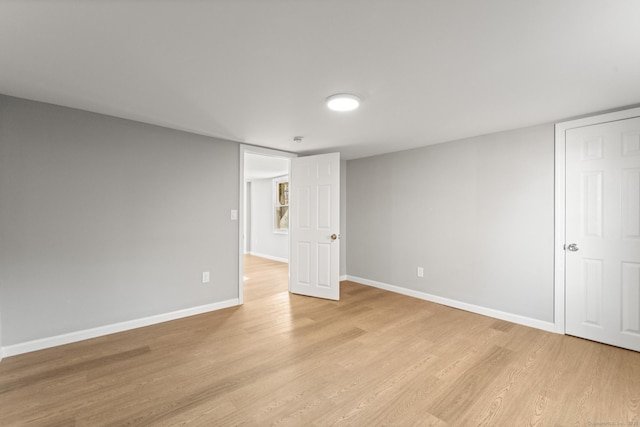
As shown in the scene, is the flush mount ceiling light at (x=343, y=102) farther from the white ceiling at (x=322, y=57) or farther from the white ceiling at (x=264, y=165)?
the white ceiling at (x=264, y=165)

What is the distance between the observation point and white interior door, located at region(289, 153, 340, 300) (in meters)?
4.07

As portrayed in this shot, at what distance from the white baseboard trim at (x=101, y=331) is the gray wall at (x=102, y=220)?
5cm

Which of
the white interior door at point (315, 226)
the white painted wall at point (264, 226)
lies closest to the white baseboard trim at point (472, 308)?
the white interior door at point (315, 226)

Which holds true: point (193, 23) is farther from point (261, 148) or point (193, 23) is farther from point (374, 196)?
point (374, 196)

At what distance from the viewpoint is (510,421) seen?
167 cm

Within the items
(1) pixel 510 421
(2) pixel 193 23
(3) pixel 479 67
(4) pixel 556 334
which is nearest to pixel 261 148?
(2) pixel 193 23

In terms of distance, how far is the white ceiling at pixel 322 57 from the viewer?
137 centimetres

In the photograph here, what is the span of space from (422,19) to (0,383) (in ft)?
11.9

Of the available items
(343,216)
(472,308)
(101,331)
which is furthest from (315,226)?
(101,331)

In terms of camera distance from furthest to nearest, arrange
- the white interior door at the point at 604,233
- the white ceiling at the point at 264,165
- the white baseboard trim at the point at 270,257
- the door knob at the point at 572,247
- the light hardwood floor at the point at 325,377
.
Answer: the white baseboard trim at the point at 270,257 < the white ceiling at the point at 264,165 < the door knob at the point at 572,247 < the white interior door at the point at 604,233 < the light hardwood floor at the point at 325,377

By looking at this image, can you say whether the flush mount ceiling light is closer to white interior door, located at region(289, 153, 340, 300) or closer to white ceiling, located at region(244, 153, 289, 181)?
white interior door, located at region(289, 153, 340, 300)

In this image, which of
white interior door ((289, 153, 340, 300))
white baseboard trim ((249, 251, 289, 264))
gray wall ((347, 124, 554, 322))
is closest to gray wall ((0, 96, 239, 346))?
white interior door ((289, 153, 340, 300))

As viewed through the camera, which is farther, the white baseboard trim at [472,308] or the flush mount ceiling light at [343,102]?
the white baseboard trim at [472,308]

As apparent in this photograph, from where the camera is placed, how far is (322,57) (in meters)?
1.76
